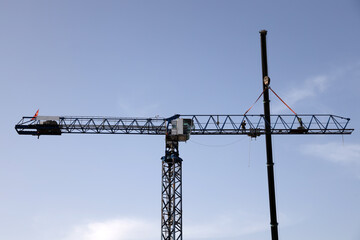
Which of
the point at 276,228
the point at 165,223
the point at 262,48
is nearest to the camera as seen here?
the point at 276,228

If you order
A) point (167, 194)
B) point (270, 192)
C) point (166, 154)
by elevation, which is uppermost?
point (166, 154)

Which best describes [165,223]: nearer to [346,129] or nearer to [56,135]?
[56,135]

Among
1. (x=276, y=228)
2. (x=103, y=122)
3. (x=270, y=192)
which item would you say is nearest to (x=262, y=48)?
(x=270, y=192)

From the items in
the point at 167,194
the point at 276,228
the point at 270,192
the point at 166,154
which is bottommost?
the point at 276,228

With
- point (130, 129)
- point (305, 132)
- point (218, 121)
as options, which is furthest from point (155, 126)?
point (305, 132)

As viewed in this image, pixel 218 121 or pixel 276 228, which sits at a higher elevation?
pixel 218 121

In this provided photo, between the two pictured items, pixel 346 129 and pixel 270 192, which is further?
pixel 346 129

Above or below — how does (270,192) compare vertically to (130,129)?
below

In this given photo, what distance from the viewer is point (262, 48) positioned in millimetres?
46031

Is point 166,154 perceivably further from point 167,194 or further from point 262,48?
point 262,48

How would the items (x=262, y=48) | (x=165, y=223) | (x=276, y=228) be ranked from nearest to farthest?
1. (x=276, y=228)
2. (x=262, y=48)
3. (x=165, y=223)

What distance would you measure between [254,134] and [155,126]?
13.4 metres

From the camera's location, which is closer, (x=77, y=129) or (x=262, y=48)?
(x=262, y=48)

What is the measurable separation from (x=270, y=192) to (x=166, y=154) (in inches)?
958
